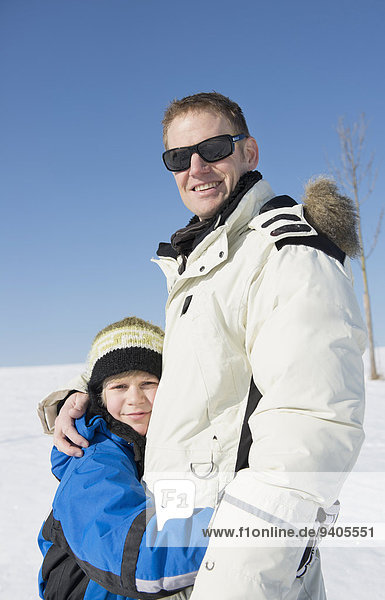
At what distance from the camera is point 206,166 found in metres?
1.60

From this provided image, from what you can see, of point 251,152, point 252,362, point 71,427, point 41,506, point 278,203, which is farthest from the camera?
point 41,506

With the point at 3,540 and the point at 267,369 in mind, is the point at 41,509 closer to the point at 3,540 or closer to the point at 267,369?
the point at 3,540

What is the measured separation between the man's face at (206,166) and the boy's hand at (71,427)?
0.93 metres

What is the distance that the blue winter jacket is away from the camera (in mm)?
1185

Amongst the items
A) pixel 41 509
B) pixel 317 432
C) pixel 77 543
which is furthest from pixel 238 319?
pixel 41 509

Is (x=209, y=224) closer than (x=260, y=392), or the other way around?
(x=260, y=392)

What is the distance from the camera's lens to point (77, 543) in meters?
1.38

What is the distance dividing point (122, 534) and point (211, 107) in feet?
4.36

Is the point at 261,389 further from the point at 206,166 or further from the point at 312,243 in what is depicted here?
the point at 206,166

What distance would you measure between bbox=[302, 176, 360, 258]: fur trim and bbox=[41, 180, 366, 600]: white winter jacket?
152 mm

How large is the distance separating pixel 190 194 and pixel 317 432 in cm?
96

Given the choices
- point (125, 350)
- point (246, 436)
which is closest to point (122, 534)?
point (246, 436)

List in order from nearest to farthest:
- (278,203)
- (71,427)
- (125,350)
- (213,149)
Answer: (278,203) < (213,149) < (71,427) < (125,350)

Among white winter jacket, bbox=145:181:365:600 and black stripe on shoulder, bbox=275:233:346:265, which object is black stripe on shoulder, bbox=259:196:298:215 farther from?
black stripe on shoulder, bbox=275:233:346:265
